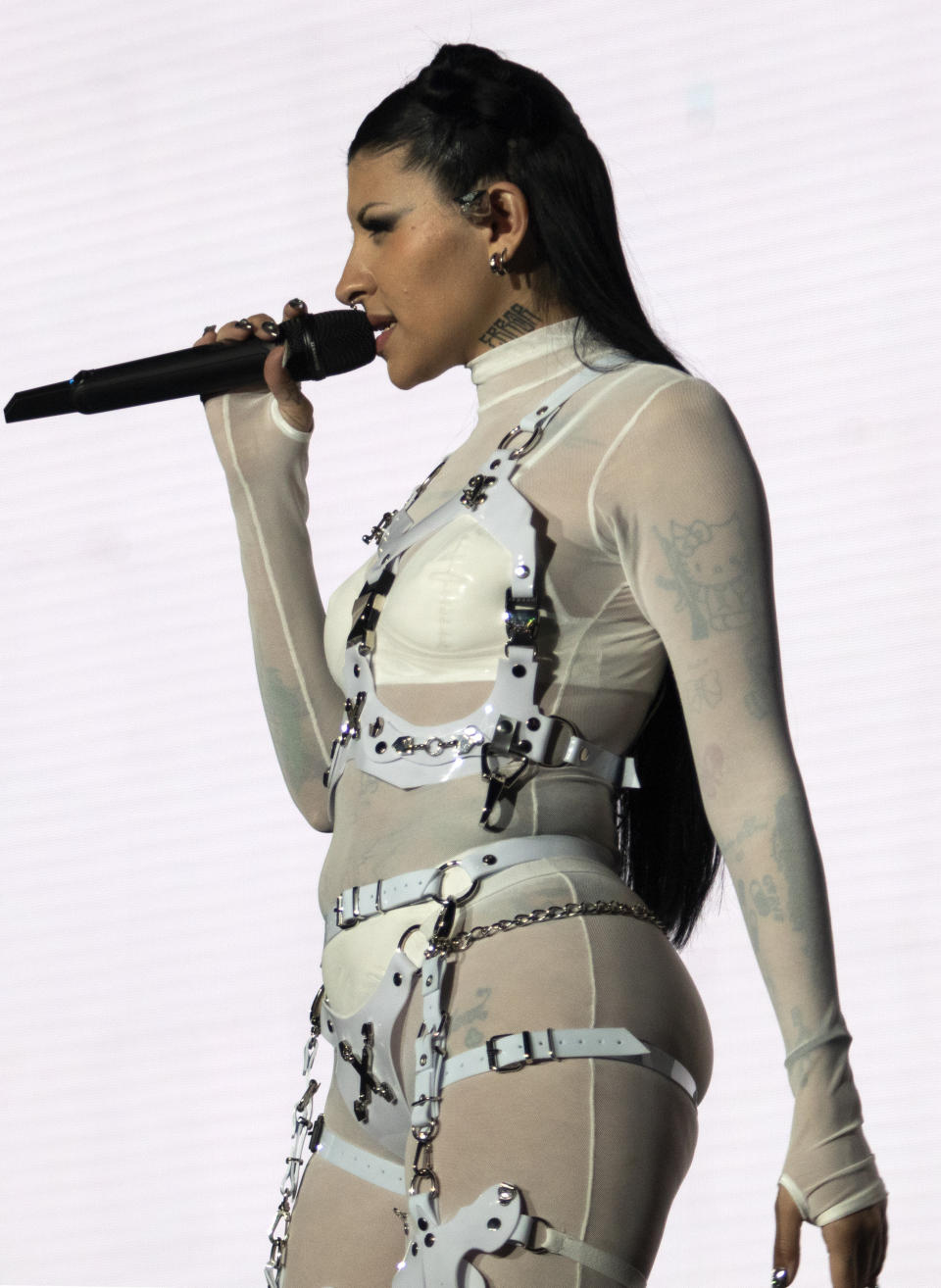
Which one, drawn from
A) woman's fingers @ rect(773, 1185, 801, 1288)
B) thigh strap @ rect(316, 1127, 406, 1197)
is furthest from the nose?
woman's fingers @ rect(773, 1185, 801, 1288)

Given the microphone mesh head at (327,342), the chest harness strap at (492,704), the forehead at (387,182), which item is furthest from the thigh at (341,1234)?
the forehead at (387,182)

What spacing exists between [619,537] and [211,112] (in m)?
1.69

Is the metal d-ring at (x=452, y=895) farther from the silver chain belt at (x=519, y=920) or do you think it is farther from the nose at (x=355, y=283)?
the nose at (x=355, y=283)

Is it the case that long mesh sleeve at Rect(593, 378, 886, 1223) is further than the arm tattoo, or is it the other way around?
the arm tattoo

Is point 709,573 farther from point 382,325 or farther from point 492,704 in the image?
point 382,325

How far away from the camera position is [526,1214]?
1.09m

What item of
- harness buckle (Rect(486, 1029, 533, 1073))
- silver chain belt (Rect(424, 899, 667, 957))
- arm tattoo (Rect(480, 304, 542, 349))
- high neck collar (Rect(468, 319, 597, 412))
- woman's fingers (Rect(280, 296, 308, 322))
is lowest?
harness buckle (Rect(486, 1029, 533, 1073))

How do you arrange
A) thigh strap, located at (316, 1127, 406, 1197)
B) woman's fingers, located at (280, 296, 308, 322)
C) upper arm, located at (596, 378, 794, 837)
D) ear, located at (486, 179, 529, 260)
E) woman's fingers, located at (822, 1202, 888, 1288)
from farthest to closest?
woman's fingers, located at (280, 296, 308, 322) < ear, located at (486, 179, 529, 260) < thigh strap, located at (316, 1127, 406, 1197) < upper arm, located at (596, 378, 794, 837) < woman's fingers, located at (822, 1202, 888, 1288)

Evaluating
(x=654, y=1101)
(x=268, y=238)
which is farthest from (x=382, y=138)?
(x=268, y=238)

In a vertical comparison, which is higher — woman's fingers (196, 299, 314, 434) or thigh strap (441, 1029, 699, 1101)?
woman's fingers (196, 299, 314, 434)

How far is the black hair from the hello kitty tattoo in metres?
0.18

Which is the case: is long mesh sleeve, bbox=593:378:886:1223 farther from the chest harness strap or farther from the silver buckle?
the silver buckle

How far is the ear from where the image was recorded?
1.37 meters

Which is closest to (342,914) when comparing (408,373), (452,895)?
(452,895)
